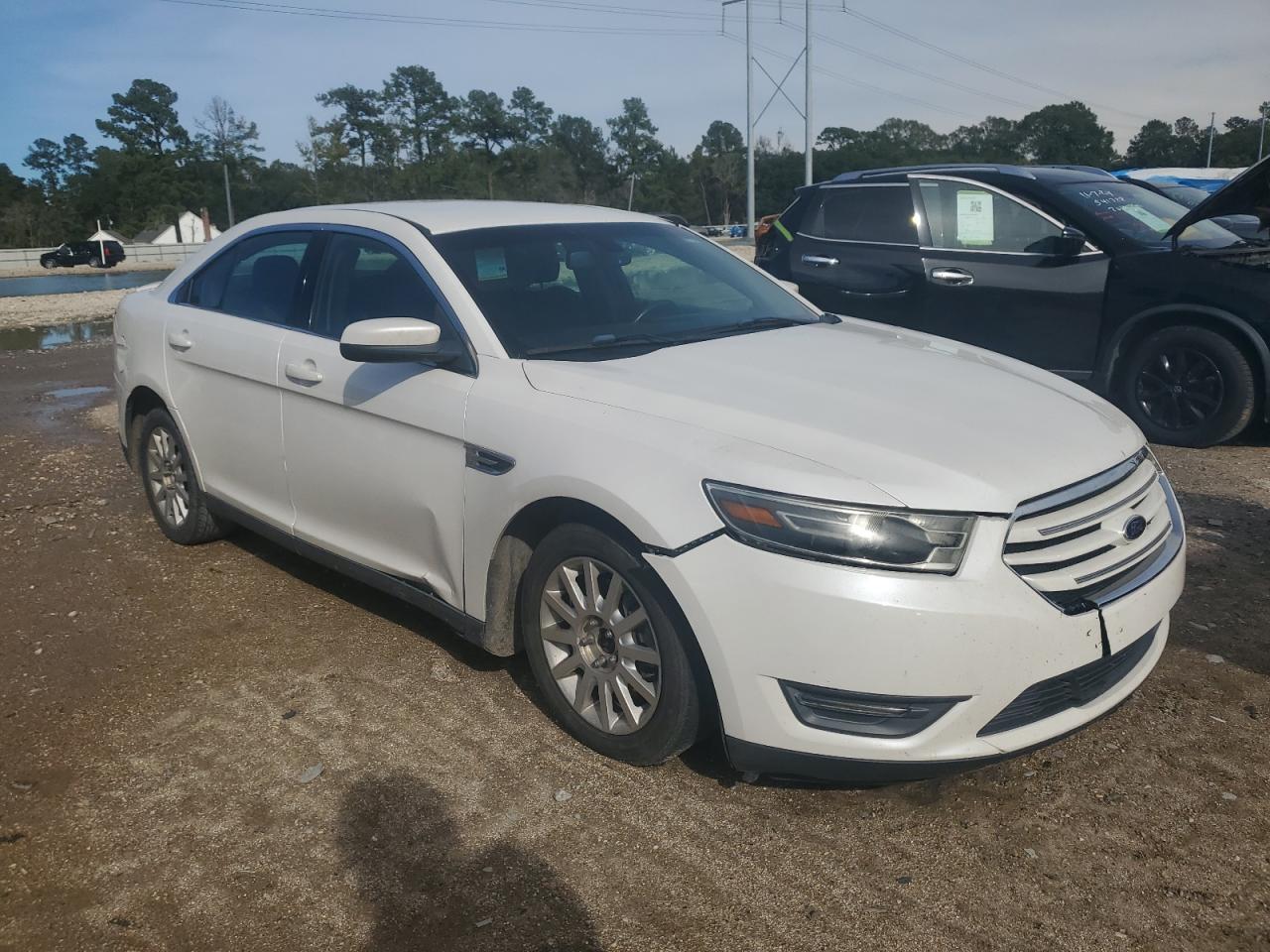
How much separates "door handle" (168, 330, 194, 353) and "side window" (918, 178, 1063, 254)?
4.96m

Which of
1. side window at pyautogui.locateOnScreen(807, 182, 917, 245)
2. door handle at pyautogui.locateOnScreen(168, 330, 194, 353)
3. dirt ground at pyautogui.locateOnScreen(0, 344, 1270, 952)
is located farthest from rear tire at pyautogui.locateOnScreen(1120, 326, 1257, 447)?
door handle at pyautogui.locateOnScreen(168, 330, 194, 353)

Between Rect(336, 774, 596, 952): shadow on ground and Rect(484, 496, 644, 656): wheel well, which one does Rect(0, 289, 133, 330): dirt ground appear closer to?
Rect(484, 496, 644, 656): wheel well

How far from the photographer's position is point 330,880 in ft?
9.20

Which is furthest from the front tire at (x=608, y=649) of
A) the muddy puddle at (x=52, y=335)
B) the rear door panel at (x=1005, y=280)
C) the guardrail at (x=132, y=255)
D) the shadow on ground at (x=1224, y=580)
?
the guardrail at (x=132, y=255)

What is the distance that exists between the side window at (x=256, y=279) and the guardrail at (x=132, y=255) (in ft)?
208

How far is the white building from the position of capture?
8162 centimetres

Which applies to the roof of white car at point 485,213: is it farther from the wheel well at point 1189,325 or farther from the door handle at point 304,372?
the wheel well at point 1189,325

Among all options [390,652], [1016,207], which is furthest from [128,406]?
[1016,207]

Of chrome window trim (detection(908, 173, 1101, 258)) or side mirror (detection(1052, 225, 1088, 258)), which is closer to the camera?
side mirror (detection(1052, 225, 1088, 258))

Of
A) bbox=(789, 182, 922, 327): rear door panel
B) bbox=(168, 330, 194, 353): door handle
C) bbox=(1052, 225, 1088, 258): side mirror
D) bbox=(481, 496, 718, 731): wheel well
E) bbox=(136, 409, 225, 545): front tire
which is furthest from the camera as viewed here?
bbox=(789, 182, 922, 327): rear door panel

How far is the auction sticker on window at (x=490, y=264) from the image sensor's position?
12.7ft

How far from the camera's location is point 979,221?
24.2 feet

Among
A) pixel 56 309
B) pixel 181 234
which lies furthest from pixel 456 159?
pixel 56 309

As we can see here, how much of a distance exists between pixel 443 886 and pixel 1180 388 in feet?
19.3
